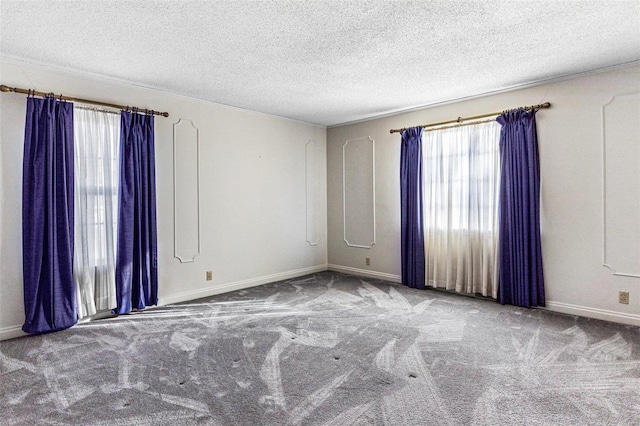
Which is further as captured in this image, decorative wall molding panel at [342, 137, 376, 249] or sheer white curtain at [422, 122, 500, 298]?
decorative wall molding panel at [342, 137, 376, 249]

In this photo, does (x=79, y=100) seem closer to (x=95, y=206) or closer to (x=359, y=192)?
(x=95, y=206)

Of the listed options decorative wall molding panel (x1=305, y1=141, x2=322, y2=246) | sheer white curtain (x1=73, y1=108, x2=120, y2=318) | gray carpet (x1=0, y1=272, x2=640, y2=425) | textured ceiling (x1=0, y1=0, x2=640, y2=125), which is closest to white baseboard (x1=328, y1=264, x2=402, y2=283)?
decorative wall molding panel (x1=305, y1=141, x2=322, y2=246)

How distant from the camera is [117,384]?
236 cm

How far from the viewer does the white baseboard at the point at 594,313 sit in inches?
133

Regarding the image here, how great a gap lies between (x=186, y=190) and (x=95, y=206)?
104 cm

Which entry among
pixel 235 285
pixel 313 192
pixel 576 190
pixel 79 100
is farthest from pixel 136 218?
pixel 576 190

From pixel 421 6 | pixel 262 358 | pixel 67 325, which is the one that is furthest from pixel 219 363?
pixel 421 6

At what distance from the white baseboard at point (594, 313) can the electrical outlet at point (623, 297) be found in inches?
4.5

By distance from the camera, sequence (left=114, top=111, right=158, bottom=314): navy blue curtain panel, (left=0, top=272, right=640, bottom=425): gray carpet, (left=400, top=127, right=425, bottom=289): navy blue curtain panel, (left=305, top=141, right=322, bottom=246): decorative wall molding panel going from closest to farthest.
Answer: (left=0, top=272, right=640, bottom=425): gray carpet < (left=114, top=111, right=158, bottom=314): navy blue curtain panel < (left=400, top=127, right=425, bottom=289): navy blue curtain panel < (left=305, top=141, right=322, bottom=246): decorative wall molding panel

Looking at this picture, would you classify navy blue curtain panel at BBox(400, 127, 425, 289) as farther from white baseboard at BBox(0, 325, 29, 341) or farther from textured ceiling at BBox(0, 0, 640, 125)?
white baseboard at BBox(0, 325, 29, 341)

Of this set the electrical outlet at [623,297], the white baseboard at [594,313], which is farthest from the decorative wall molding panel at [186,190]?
the electrical outlet at [623,297]

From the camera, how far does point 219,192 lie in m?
4.77

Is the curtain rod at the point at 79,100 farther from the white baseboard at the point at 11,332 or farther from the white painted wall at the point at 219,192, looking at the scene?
the white baseboard at the point at 11,332

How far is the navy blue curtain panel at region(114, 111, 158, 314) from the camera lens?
3770 mm
